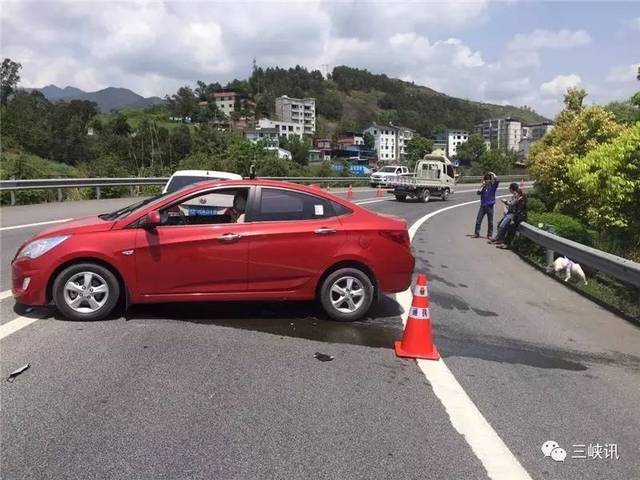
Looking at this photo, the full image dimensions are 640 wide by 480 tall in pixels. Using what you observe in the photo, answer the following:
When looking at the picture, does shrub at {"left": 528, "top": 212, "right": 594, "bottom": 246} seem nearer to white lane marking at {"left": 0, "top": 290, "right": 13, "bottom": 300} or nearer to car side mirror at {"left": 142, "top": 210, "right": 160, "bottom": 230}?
car side mirror at {"left": 142, "top": 210, "right": 160, "bottom": 230}

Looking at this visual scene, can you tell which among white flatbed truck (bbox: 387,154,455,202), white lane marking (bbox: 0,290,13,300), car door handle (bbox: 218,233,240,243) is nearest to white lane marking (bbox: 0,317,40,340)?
white lane marking (bbox: 0,290,13,300)

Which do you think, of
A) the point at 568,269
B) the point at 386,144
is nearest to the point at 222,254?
the point at 568,269

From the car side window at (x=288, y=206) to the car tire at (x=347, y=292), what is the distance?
2.35 ft

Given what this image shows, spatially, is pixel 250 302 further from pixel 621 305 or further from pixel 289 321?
pixel 621 305

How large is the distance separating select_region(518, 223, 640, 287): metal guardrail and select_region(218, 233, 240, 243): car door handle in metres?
5.34

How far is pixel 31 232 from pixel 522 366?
11.3m

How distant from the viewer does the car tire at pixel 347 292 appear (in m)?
6.61

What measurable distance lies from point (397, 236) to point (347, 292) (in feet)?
2.92

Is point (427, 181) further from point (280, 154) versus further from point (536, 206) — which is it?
point (280, 154)

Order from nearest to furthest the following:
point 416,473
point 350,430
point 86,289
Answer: point 416,473
point 350,430
point 86,289

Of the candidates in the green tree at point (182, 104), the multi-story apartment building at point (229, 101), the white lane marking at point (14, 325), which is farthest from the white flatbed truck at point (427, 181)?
the multi-story apartment building at point (229, 101)

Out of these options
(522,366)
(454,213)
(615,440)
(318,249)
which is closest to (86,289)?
(318,249)

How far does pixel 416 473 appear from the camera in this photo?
3508 mm

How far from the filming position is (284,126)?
185 meters
